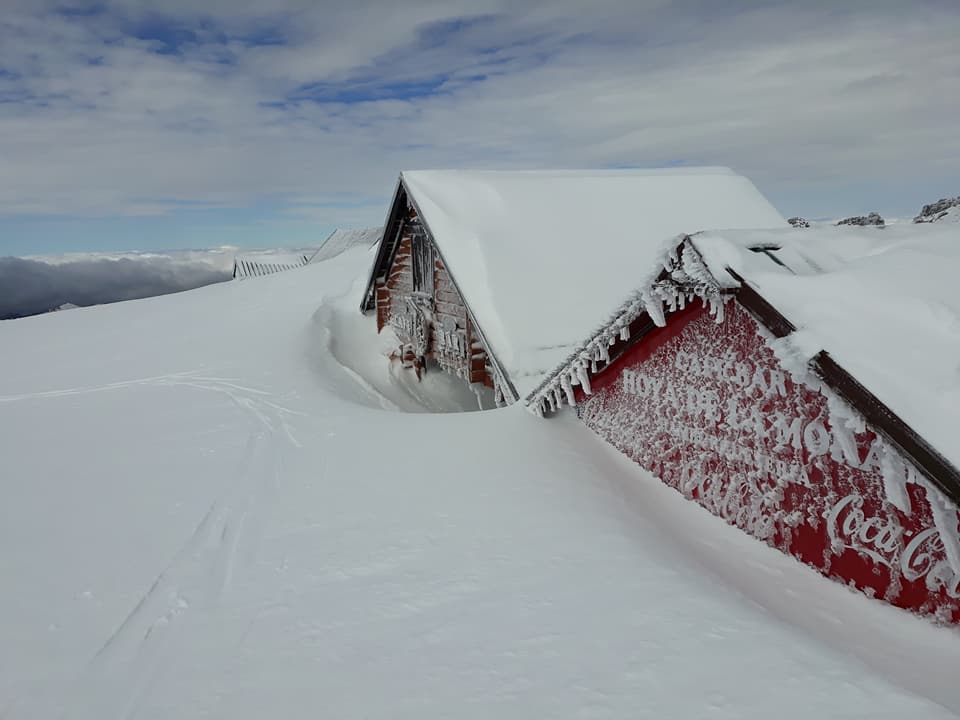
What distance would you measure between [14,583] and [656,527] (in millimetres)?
3943

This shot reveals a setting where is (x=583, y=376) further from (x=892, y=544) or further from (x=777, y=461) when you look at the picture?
(x=892, y=544)

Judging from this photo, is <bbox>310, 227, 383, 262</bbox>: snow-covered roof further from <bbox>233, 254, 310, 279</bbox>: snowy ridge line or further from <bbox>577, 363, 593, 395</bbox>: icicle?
<bbox>577, 363, 593, 395</bbox>: icicle

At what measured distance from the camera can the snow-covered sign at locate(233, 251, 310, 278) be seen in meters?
25.7

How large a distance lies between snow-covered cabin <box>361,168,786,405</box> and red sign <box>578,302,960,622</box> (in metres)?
1.78

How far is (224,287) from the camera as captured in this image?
14.8m

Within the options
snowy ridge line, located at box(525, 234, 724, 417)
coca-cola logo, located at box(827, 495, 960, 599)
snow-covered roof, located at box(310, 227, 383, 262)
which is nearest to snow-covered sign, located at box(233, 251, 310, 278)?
snow-covered roof, located at box(310, 227, 383, 262)

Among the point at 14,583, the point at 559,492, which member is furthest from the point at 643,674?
the point at 14,583

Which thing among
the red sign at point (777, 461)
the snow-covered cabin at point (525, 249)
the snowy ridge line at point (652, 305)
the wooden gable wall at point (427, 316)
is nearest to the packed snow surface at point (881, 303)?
the snowy ridge line at point (652, 305)

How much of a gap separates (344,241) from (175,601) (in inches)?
989

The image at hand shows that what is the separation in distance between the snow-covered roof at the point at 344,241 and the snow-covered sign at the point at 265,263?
105cm

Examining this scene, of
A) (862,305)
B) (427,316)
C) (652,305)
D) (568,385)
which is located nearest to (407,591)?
(652,305)

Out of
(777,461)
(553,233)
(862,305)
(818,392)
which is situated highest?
(553,233)

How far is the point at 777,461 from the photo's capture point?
3.31 metres

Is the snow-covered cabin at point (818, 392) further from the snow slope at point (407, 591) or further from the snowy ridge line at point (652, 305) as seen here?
the snow slope at point (407, 591)
